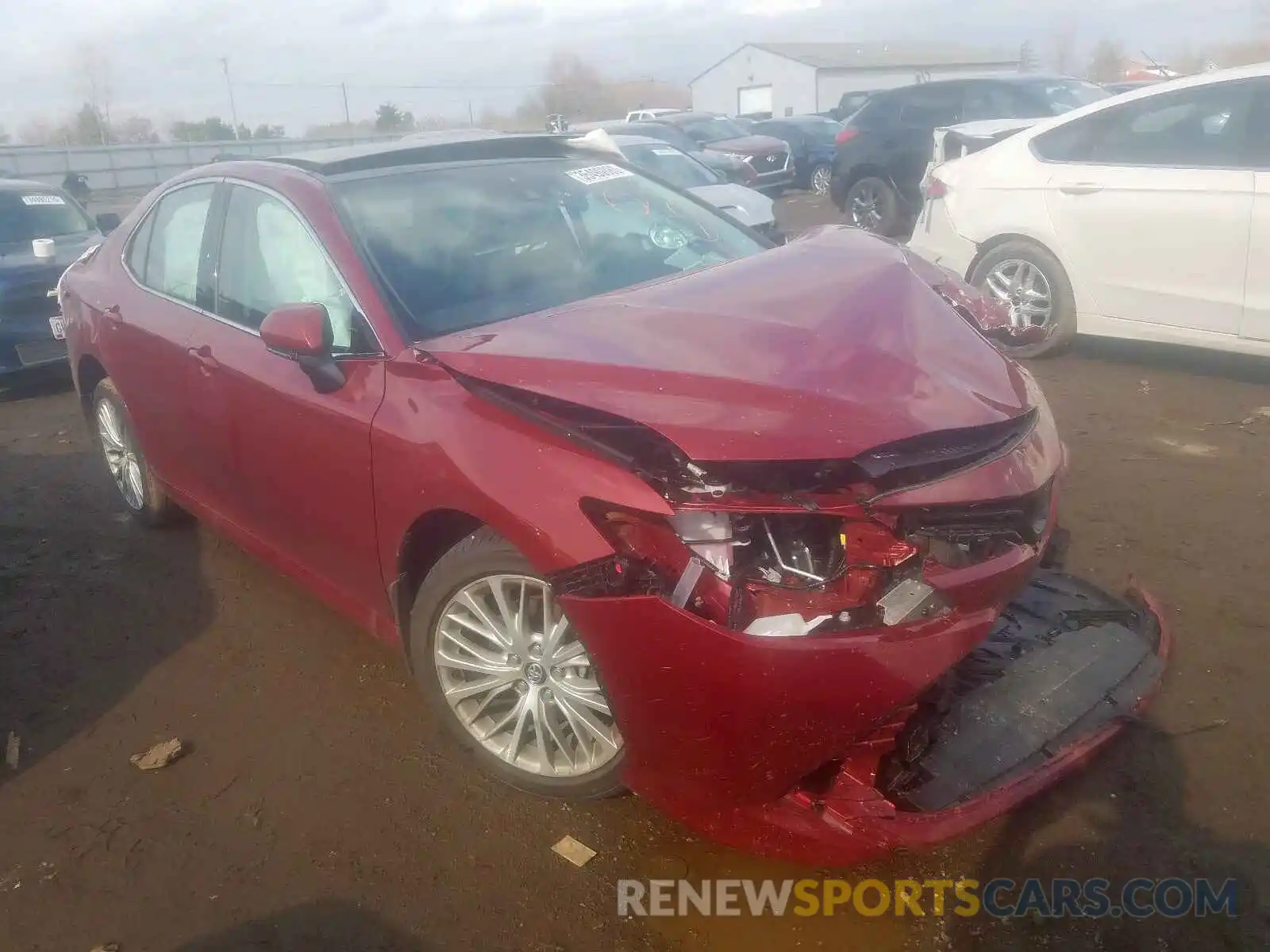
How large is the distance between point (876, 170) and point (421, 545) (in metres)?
9.89

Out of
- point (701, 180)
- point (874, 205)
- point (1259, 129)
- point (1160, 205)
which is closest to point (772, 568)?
point (1160, 205)

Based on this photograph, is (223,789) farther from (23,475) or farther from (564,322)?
(23,475)

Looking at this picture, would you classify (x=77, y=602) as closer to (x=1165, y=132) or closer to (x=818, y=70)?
(x=1165, y=132)

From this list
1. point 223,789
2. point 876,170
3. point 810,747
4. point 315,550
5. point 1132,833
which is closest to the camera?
point 810,747

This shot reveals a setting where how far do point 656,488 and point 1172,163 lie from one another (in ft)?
16.2

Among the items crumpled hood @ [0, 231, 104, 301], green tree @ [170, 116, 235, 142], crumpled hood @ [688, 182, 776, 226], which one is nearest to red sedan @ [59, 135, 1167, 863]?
crumpled hood @ [0, 231, 104, 301]

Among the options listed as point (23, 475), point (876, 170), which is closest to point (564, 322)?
point (23, 475)

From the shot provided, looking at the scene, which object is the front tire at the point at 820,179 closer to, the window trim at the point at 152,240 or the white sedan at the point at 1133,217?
the white sedan at the point at 1133,217

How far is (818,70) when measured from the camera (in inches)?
2205

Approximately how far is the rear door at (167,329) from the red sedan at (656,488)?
41mm

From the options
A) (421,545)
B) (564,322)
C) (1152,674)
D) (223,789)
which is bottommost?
Result: (223,789)

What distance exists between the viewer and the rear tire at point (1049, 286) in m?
6.20

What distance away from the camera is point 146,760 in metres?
3.14

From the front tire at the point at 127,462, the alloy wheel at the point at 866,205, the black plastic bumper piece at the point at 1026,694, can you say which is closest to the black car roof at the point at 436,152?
the front tire at the point at 127,462
